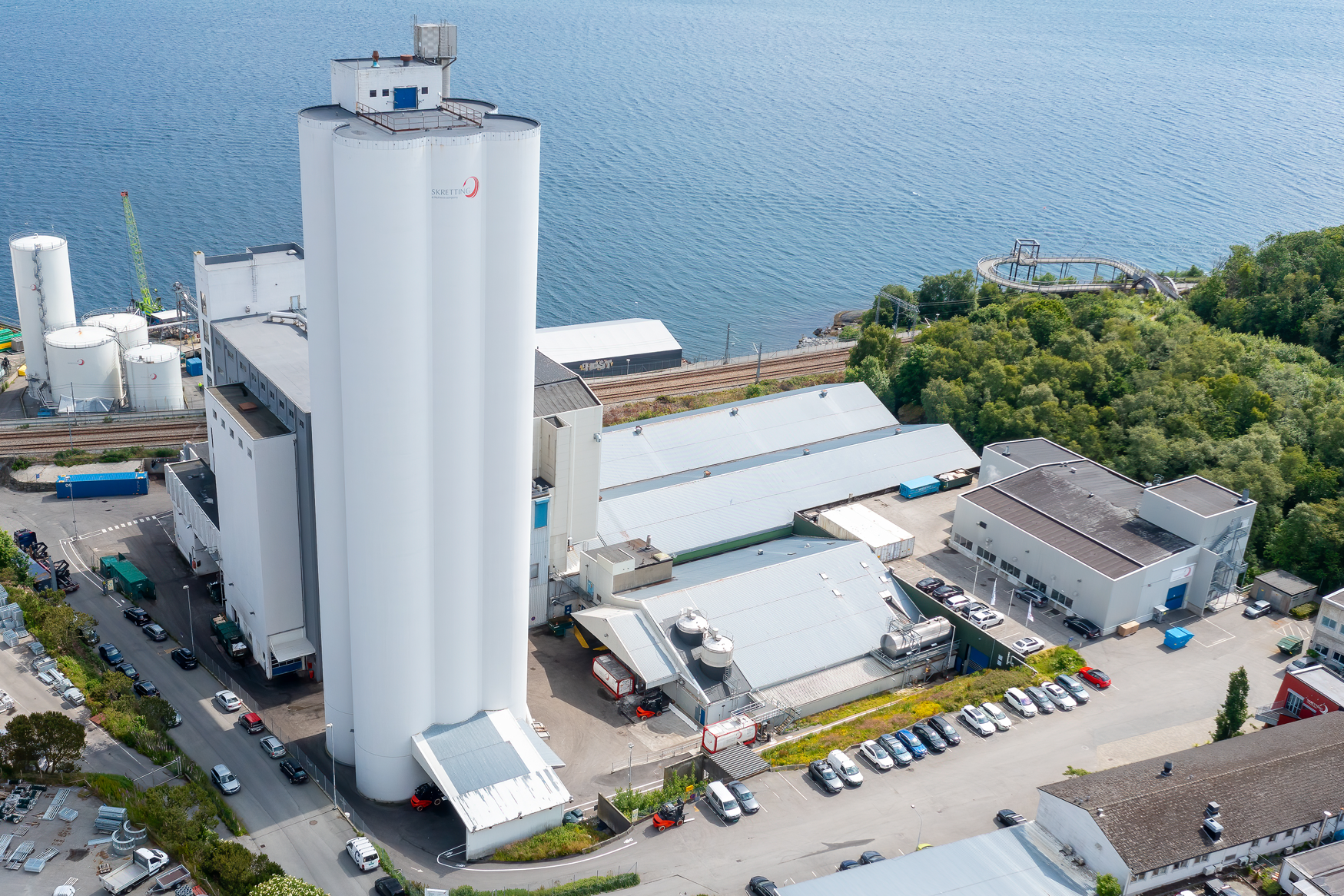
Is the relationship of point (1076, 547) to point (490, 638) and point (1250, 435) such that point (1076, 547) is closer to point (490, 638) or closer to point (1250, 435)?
point (1250, 435)

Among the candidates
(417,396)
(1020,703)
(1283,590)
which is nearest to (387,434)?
(417,396)

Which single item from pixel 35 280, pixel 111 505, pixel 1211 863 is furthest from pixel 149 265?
pixel 1211 863

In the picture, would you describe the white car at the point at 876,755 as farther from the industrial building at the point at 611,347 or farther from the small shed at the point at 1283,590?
the industrial building at the point at 611,347

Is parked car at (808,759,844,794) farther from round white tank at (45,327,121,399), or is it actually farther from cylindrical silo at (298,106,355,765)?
round white tank at (45,327,121,399)

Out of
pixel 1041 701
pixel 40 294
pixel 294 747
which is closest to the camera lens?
pixel 294 747

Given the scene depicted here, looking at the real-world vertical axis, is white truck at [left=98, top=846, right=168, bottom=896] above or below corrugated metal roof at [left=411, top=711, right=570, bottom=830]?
below

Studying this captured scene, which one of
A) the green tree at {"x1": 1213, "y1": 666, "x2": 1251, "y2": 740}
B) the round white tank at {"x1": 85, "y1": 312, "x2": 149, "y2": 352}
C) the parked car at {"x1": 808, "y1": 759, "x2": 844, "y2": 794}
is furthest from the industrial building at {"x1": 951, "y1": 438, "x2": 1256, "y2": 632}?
the round white tank at {"x1": 85, "y1": 312, "x2": 149, "y2": 352}

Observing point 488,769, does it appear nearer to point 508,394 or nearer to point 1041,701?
point 508,394
